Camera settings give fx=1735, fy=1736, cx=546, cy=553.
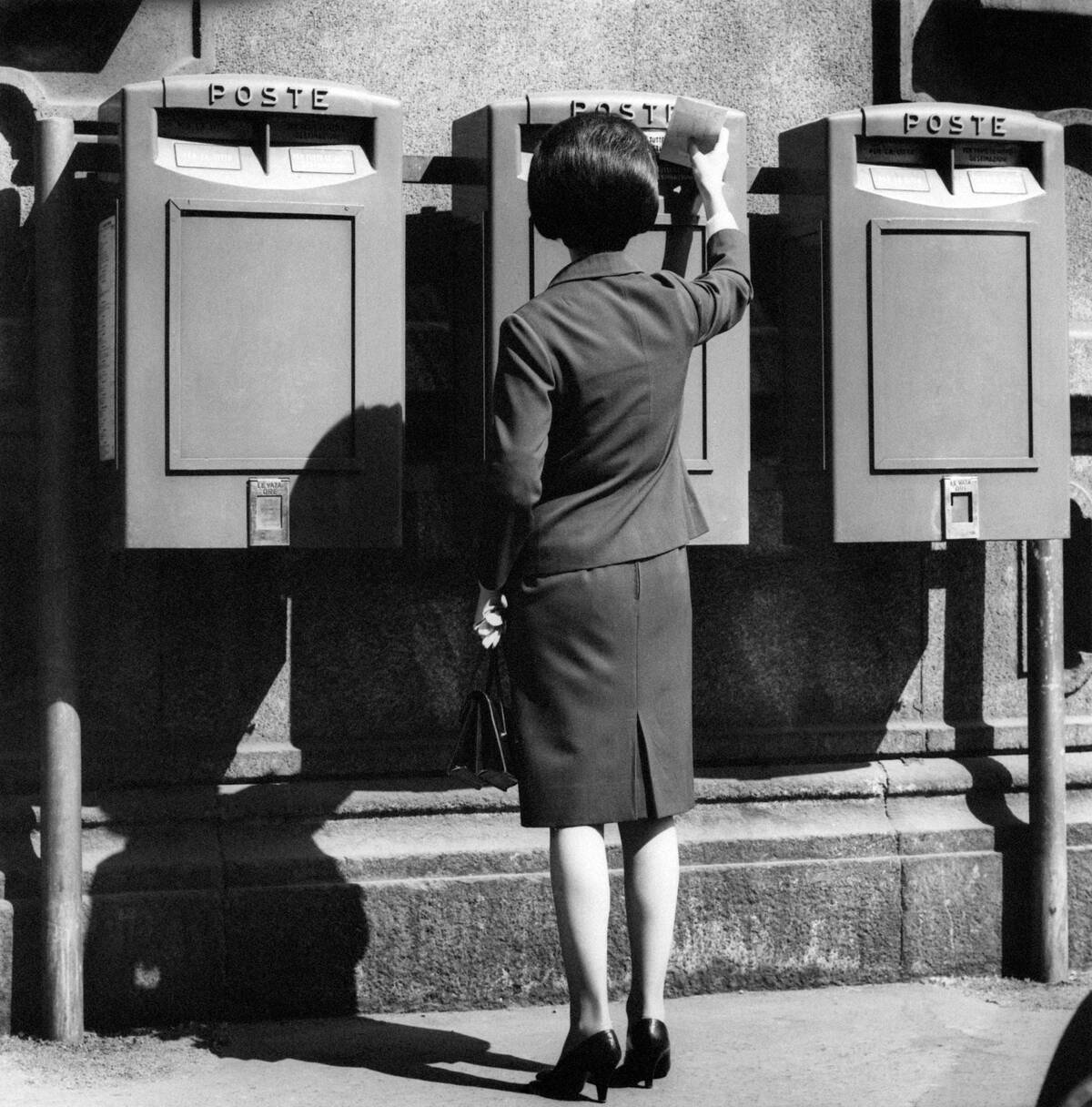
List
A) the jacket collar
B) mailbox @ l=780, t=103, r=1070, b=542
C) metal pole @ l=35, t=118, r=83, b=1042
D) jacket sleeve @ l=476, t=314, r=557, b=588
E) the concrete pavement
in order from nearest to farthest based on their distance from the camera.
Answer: jacket sleeve @ l=476, t=314, r=557, b=588 < the jacket collar < the concrete pavement < metal pole @ l=35, t=118, r=83, b=1042 < mailbox @ l=780, t=103, r=1070, b=542

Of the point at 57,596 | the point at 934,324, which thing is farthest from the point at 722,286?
the point at 57,596

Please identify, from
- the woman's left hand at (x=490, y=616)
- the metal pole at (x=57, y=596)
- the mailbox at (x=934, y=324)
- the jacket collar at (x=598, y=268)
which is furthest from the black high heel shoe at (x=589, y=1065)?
the jacket collar at (x=598, y=268)

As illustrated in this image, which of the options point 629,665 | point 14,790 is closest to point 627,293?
point 629,665

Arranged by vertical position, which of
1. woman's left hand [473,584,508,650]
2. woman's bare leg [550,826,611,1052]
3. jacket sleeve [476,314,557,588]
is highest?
jacket sleeve [476,314,557,588]

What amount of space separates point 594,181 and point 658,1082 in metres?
1.87

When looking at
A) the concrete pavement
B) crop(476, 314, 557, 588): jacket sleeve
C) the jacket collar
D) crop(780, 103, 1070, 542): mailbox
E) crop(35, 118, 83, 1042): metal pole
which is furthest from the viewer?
crop(780, 103, 1070, 542): mailbox

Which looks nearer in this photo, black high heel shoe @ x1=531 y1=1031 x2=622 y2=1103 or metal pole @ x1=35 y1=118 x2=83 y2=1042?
black high heel shoe @ x1=531 y1=1031 x2=622 y2=1103

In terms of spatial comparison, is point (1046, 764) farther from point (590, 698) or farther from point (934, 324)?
point (590, 698)

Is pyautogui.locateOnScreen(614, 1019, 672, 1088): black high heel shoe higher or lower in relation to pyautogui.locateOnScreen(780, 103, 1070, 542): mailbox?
lower

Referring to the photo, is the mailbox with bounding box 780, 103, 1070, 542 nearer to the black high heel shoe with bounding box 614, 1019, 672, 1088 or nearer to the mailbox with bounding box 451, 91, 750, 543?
the mailbox with bounding box 451, 91, 750, 543

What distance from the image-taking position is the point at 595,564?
3.42 metres

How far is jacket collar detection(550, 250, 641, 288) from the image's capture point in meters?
3.45

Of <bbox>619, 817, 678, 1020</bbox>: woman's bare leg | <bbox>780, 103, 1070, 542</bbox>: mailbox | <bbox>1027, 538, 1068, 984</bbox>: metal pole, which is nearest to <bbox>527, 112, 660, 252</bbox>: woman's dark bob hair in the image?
<bbox>780, 103, 1070, 542</bbox>: mailbox

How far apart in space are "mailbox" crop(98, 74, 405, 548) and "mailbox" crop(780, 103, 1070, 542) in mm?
1031
